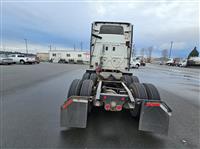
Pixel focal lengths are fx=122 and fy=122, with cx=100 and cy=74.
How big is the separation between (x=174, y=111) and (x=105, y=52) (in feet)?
11.1

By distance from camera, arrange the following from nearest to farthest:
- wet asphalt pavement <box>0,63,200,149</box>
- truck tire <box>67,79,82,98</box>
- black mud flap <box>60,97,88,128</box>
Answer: wet asphalt pavement <box>0,63,200,149</box> → black mud flap <box>60,97,88,128</box> → truck tire <box>67,79,82,98</box>

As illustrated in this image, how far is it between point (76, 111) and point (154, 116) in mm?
1593

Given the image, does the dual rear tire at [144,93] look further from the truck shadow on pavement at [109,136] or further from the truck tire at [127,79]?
the truck tire at [127,79]

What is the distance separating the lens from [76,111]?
2.51 meters

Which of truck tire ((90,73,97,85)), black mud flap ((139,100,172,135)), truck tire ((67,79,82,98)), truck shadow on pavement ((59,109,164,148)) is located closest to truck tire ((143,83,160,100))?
black mud flap ((139,100,172,135))

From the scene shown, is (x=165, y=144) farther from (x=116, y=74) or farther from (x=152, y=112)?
(x=116, y=74)

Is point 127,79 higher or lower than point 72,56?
lower

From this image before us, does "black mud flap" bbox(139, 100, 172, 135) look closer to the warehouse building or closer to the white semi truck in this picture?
the white semi truck

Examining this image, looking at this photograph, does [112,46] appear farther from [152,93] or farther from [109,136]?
[109,136]

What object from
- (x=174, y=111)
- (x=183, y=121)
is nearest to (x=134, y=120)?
(x=183, y=121)

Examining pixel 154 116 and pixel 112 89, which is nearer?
pixel 154 116

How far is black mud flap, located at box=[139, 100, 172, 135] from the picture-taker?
97.3 inches

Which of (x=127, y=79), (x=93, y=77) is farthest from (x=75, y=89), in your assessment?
(x=127, y=79)

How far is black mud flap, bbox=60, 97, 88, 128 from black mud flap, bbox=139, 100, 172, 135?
1.19m
